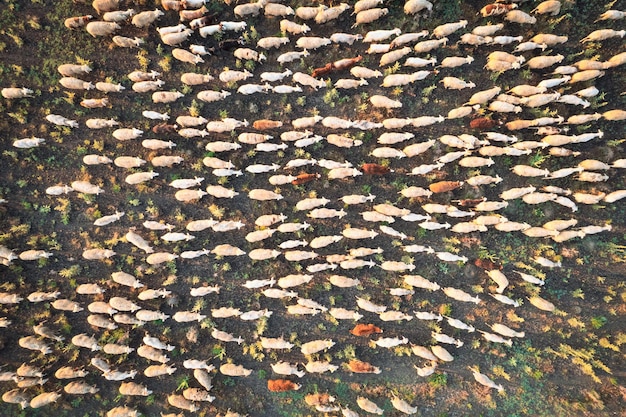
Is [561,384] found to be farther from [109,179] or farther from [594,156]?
[109,179]

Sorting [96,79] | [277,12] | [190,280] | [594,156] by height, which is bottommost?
[190,280]

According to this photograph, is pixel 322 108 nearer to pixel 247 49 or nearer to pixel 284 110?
pixel 284 110

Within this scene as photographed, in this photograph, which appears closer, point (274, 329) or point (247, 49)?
point (247, 49)

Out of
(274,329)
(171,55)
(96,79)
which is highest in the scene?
(171,55)

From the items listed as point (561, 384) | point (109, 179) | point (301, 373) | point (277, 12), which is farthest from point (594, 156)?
point (109, 179)

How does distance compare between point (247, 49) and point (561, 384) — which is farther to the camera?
point (561, 384)

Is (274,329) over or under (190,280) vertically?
under

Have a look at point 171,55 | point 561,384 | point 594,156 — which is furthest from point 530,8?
point 561,384

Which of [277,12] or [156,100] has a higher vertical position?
[277,12]
